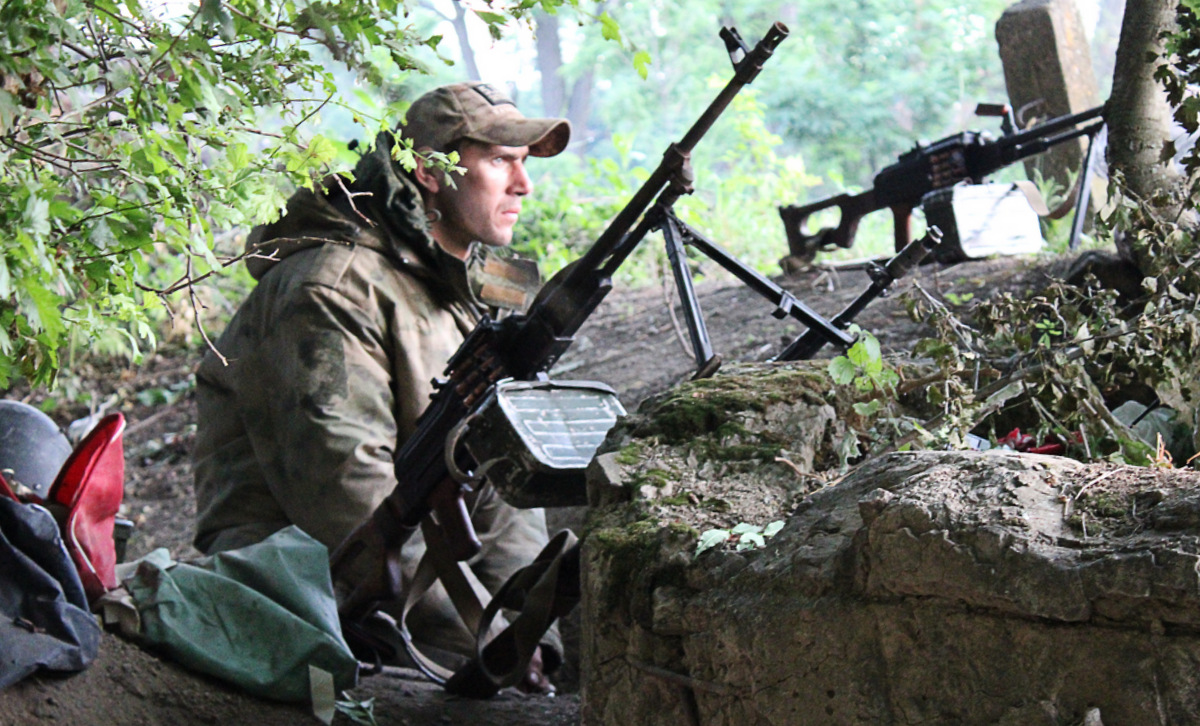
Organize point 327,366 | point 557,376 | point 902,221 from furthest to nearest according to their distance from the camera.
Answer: point 557,376 → point 902,221 → point 327,366

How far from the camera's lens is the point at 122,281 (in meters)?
2.12

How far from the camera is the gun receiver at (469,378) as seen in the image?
333 cm

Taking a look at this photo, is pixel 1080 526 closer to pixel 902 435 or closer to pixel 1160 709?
pixel 1160 709

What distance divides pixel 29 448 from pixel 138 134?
209 centimetres

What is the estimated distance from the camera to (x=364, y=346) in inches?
166

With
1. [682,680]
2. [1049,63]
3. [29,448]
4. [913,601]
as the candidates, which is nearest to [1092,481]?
[913,601]

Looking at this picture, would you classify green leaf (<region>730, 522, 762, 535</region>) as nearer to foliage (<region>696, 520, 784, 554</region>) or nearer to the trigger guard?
foliage (<region>696, 520, 784, 554</region>)

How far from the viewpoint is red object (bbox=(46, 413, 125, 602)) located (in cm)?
315

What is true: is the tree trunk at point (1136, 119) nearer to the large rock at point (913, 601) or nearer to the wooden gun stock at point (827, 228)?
the large rock at point (913, 601)

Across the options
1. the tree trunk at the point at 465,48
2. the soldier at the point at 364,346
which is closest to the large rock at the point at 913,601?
the soldier at the point at 364,346

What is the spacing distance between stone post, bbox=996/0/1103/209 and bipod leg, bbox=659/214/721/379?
3.53m

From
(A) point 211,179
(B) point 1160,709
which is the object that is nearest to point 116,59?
(A) point 211,179

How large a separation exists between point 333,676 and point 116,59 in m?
1.79

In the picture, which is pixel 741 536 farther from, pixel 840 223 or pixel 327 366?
pixel 840 223
